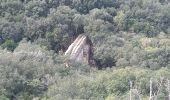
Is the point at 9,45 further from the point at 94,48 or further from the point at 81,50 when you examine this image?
the point at 94,48

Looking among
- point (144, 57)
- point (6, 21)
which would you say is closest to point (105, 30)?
point (144, 57)

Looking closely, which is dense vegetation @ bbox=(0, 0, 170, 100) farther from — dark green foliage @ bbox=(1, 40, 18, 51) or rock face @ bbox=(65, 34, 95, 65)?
rock face @ bbox=(65, 34, 95, 65)

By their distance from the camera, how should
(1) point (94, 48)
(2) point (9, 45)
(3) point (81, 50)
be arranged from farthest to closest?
(3) point (81, 50) < (1) point (94, 48) < (2) point (9, 45)

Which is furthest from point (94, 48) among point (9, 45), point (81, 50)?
point (9, 45)

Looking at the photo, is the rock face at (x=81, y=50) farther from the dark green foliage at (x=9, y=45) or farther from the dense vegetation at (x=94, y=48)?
the dark green foliage at (x=9, y=45)

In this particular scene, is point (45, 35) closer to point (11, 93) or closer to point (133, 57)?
point (133, 57)

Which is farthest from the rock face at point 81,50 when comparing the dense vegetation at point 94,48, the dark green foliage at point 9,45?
the dark green foliage at point 9,45
